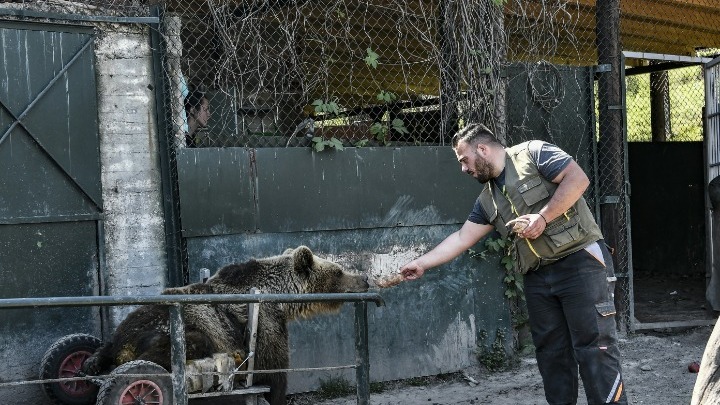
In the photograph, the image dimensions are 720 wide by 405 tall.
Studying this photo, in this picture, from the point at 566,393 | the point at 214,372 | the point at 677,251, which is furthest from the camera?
the point at 677,251

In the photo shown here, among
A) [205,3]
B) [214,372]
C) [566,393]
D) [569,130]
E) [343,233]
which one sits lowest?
[566,393]

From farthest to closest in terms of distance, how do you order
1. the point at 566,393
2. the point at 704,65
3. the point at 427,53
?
1. the point at 704,65
2. the point at 427,53
3. the point at 566,393

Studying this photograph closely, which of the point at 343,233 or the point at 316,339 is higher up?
the point at 343,233

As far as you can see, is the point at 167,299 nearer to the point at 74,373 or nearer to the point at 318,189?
the point at 74,373

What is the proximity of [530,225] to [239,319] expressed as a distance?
2.22 meters

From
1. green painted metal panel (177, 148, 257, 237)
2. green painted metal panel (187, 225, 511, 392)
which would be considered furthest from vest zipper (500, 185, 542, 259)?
green painted metal panel (177, 148, 257, 237)

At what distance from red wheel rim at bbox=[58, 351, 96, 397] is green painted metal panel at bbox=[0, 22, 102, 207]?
50.5 inches

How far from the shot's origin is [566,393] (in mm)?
5465

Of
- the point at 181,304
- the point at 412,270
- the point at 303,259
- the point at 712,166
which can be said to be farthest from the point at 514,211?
the point at 712,166

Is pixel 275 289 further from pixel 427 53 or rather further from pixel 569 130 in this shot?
pixel 569 130

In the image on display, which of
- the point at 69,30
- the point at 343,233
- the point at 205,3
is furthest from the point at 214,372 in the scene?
the point at 205,3

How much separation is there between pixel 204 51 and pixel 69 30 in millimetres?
1222

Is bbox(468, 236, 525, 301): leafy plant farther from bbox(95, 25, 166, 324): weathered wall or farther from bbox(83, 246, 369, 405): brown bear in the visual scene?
bbox(95, 25, 166, 324): weathered wall

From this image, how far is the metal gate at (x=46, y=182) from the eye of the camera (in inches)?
251
